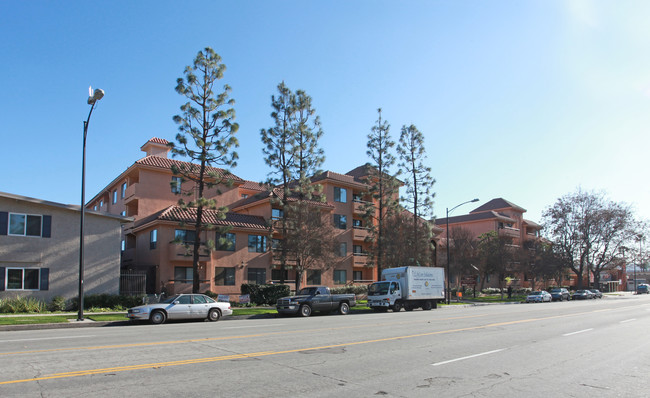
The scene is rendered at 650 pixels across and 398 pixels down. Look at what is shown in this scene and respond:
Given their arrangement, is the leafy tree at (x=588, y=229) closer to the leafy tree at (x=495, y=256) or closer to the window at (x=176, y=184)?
the leafy tree at (x=495, y=256)

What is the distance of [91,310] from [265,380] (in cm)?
2100

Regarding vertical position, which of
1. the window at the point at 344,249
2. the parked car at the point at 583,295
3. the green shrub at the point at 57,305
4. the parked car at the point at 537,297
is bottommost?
the parked car at the point at 583,295

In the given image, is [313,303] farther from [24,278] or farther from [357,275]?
[357,275]

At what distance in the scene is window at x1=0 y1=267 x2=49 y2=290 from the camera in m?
24.9

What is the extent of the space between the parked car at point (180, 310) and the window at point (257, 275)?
16485 millimetres

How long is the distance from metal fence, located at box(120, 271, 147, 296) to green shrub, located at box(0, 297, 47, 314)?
220 inches

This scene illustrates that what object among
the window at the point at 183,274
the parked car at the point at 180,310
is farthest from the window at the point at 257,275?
the parked car at the point at 180,310

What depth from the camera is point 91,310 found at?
82.3 feet

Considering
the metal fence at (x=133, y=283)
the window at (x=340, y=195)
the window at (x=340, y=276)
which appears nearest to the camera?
the metal fence at (x=133, y=283)

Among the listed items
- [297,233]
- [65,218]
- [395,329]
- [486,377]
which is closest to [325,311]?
[297,233]

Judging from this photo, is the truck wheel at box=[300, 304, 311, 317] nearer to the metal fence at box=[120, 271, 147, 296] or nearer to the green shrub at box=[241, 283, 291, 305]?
the green shrub at box=[241, 283, 291, 305]

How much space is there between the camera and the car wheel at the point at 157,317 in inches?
789

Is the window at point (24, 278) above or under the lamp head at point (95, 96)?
under

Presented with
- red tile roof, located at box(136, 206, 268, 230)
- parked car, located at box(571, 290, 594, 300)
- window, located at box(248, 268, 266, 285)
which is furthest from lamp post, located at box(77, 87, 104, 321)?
parked car, located at box(571, 290, 594, 300)
